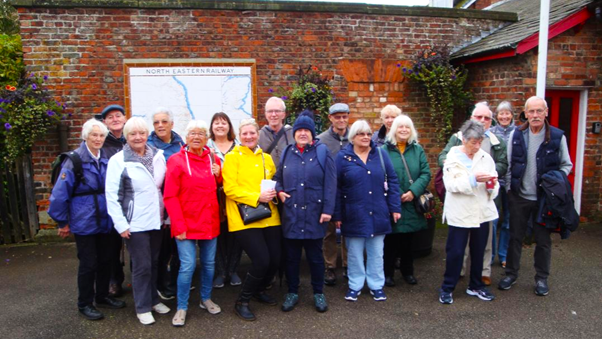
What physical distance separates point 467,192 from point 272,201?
71.9 inches

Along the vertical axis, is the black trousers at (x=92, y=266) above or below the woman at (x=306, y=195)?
below

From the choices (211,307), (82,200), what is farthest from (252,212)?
(82,200)

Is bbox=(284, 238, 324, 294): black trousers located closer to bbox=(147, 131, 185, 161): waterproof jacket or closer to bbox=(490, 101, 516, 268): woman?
bbox=(147, 131, 185, 161): waterproof jacket

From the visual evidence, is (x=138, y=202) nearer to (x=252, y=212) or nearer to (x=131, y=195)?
(x=131, y=195)

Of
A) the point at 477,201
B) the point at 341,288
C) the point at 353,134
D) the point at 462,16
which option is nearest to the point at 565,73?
the point at 462,16

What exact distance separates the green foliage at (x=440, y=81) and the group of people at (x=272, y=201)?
2.40 meters

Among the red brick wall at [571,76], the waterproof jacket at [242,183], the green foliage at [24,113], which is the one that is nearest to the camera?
the waterproof jacket at [242,183]

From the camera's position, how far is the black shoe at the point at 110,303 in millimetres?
4348

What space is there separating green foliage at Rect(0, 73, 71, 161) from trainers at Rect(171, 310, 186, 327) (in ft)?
12.5

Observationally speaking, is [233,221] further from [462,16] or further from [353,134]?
[462,16]

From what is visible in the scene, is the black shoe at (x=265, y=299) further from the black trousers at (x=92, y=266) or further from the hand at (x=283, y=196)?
the black trousers at (x=92, y=266)

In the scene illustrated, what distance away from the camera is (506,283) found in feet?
15.5

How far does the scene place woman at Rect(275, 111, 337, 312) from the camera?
409cm

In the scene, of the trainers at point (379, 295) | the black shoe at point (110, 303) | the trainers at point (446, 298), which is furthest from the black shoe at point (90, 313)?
the trainers at point (446, 298)
